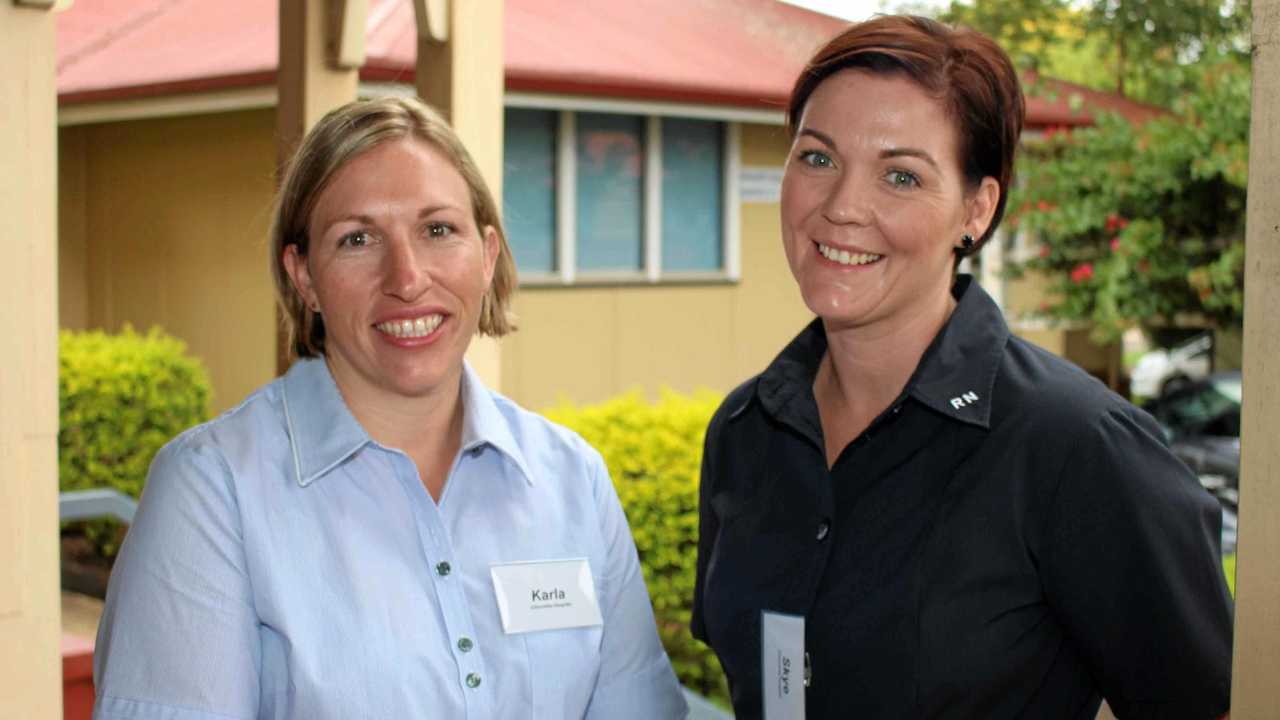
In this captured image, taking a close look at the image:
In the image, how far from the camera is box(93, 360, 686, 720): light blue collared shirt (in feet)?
7.39

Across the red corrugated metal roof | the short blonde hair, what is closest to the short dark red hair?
the short blonde hair

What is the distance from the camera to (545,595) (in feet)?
8.40

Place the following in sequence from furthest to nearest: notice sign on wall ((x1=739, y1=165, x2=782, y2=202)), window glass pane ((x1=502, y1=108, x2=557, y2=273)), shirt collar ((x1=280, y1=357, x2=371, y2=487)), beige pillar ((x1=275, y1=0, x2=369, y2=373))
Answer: notice sign on wall ((x1=739, y1=165, x2=782, y2=202))
window glass pane ((x1=502, y1=108, x2=557, y2=273))
beige pillar ((x1=275, y1=0, x2=369, y2=373))
shirt collar ((x1=280, y1=357, x2=371, y2=487))

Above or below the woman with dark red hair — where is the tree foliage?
above

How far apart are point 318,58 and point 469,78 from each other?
4.09ft

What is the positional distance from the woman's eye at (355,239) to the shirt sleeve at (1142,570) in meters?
1.26

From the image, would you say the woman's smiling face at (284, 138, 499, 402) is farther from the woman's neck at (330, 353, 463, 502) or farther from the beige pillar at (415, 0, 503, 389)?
the beige pillar at (415, 0, 503, 389)

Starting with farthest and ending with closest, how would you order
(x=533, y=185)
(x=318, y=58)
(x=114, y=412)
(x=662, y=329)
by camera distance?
(x=662, y=329) → (x=533, y=185) → (x=114, y=412) → (x=318, y=58)

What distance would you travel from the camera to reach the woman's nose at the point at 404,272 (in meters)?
2.50

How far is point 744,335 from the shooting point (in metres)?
13.6

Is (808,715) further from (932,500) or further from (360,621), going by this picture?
(360,621)

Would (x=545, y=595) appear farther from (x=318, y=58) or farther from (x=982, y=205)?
(x=318, y=58)

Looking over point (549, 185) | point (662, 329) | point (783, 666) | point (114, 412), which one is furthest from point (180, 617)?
point (662, 329)

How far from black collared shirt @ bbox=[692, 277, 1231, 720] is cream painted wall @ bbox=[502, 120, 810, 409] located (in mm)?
9193
